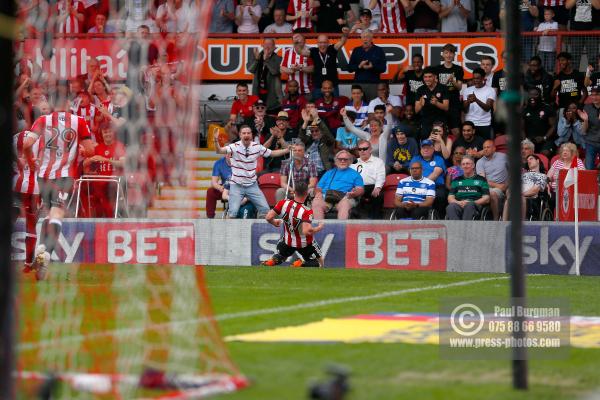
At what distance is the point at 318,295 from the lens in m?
13.7

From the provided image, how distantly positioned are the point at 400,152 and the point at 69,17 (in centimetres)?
984

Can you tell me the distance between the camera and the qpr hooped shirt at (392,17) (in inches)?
1021

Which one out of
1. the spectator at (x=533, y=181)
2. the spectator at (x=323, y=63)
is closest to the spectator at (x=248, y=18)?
the spectator at (x=323, y=63)

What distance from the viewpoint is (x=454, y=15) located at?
85.0ft

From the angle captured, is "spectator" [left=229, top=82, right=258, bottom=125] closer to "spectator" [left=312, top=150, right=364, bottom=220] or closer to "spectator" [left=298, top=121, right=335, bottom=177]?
"spectator" [left=298, top=121, right=335, bottom=177]

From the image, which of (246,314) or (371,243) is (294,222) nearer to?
(371,243)

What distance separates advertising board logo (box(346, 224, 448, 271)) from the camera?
63.4 ft

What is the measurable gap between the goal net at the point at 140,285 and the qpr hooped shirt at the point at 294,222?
7729 millimetres

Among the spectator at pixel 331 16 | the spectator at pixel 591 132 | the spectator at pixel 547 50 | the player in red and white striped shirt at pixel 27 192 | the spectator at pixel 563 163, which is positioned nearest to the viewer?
the player in red and white striped shirt at pixel 27 192

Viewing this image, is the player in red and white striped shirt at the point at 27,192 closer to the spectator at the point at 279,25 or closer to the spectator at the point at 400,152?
the spectator at the point at 400,152

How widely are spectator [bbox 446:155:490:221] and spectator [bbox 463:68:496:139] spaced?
2.37 meters

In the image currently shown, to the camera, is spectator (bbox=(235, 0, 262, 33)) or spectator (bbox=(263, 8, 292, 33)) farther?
spectator (bbox=(235, 0, 262, 33))

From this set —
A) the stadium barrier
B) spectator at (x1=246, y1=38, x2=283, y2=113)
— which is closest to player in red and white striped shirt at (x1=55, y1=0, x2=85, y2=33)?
the stadium barrier

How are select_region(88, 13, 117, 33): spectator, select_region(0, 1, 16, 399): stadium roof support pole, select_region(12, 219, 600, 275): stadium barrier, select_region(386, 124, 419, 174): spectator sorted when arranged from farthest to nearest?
select_region(386, 124, 419, 174): spectator < select_region(12, 219, 600, 275): stadium barrier < select_region(88, 13, 117, 33): spectator < select_region(0, 1, 16, 399): stadium roof support pole
